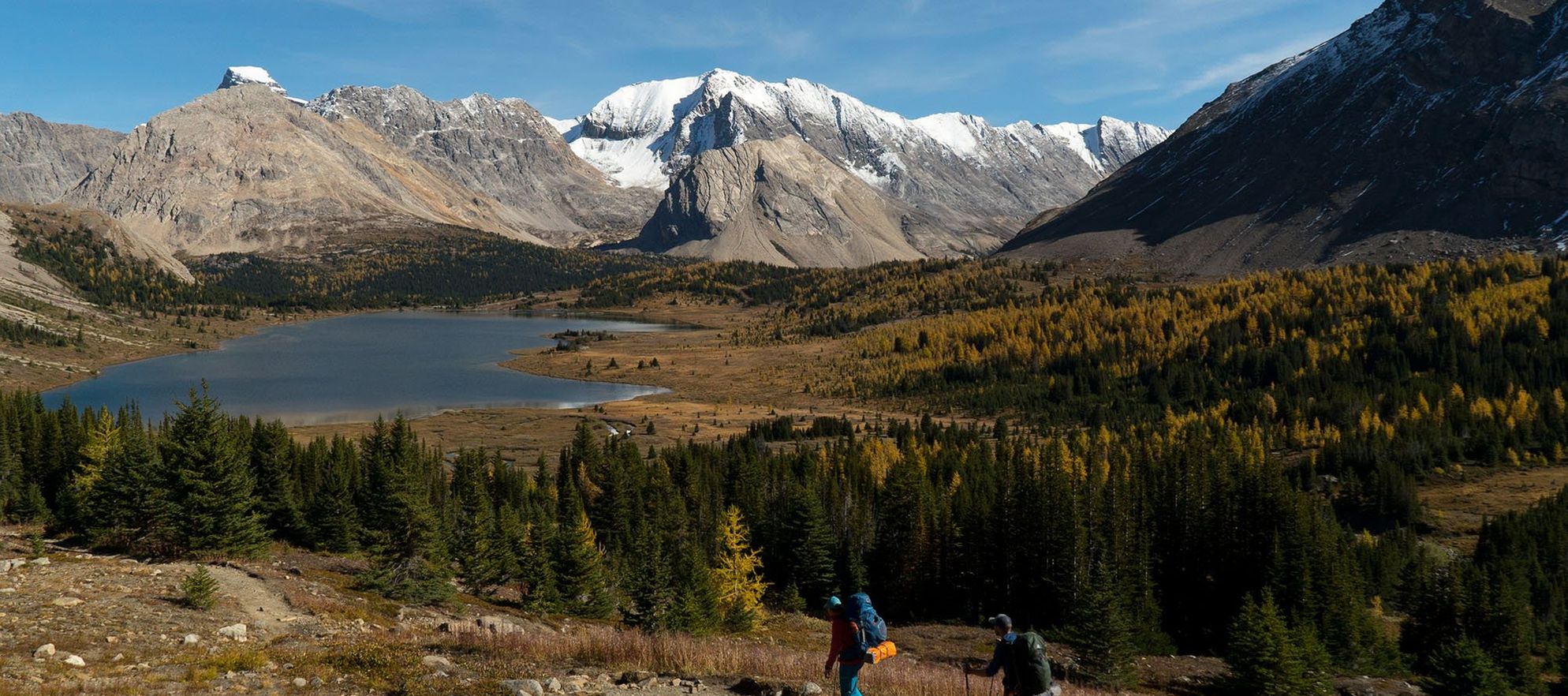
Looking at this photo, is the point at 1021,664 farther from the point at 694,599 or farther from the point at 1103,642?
the point at 1103,642

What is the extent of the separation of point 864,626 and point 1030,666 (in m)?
3.22

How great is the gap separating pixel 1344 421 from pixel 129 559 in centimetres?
16475

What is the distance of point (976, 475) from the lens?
97812mm

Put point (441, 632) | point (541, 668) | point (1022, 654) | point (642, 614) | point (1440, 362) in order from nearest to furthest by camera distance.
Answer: point (1022, 654) → point (541, 668) → point (441, 632) → point (642, 614) → point (1440, 362)

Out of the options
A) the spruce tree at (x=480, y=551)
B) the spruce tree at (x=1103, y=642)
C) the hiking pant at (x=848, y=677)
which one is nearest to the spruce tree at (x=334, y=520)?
the spruce tree at (x=480, y=551)

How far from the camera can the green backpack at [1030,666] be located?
55.6 ft

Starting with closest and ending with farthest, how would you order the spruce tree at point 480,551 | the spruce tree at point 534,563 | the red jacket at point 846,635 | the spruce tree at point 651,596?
the red jacket at point 846,635 → the spruce tree at point 651,596 → the spruce tree at point 534,563 → the spruce tree at point 480,551

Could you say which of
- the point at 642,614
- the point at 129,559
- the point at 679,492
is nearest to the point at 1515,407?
the point at 679,492

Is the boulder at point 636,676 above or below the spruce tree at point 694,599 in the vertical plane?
above

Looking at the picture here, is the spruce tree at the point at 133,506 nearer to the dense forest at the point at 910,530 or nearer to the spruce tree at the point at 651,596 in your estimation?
the dense forest at the point at 910,530

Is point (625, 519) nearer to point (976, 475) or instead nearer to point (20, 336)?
point (976, 475)

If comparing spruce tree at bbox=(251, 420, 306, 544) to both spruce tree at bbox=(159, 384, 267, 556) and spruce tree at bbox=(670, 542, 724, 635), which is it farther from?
spruce tree at bbox=(670, 542, 724, 635)

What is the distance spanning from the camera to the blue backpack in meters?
17.7

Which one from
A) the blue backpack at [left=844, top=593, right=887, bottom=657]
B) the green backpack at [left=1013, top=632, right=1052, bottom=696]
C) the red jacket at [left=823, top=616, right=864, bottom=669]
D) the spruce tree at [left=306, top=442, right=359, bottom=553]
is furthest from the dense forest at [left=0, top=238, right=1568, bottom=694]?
the green backpack at [left=1013, top=632, right=1052, bottom=696]
